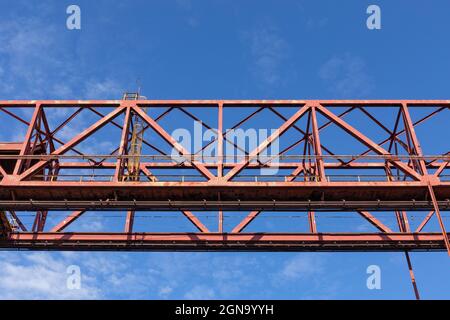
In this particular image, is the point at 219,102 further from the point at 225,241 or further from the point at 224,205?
the point at 225,241

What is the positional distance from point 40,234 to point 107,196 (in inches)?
150

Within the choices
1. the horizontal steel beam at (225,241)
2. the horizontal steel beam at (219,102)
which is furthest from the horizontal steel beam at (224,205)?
the horizontal steel beam at (219,102)

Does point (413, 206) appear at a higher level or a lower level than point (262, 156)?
lower

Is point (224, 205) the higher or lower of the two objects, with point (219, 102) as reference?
lower

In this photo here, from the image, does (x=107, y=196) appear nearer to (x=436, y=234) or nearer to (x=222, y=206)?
(x=222, y=206)

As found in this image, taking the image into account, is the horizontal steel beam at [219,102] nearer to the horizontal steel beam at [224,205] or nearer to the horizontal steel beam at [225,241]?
the horizontal steel beam at [224,205]

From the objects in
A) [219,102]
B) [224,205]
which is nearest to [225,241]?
[224,205]

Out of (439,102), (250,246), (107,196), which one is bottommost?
(250,246)

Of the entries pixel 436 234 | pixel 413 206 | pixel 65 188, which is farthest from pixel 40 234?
pixel 436 234

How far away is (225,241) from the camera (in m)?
16.0

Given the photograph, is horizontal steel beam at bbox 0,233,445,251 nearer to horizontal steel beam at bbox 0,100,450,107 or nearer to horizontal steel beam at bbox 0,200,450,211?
horizontal steel beam at bbox 0,200,450,211

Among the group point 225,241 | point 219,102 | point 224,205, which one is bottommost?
point 225,241

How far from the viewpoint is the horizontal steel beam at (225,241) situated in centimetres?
1603
